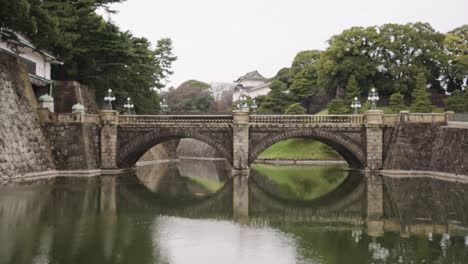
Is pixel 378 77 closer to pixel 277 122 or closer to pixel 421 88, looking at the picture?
pixel 421 88

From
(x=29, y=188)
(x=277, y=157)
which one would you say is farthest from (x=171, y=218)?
(x=277, y=157)

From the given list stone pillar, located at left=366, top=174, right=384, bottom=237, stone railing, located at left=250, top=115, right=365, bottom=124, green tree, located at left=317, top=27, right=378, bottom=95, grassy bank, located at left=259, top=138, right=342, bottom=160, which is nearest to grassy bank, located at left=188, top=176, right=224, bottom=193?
stone railing, located at left=250, top=115, right=365, bottom=124

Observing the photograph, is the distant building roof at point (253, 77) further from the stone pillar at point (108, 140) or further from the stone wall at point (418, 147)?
the stone wall at point (418, 147)

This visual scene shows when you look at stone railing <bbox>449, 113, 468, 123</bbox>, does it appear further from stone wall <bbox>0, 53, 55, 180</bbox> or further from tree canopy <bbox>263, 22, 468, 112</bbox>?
stone wall <bbox>0, 53, 55, 180</bbox>

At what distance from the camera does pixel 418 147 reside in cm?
3956

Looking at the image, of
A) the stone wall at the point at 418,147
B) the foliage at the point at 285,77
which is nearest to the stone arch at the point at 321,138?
the stone wall at the point at 418,147

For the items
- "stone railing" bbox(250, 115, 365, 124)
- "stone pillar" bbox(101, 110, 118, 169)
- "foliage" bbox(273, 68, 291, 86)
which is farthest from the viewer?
"foliage" bbox(273, 68, 291, 86)

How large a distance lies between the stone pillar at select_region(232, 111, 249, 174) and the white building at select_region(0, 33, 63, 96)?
16.1m

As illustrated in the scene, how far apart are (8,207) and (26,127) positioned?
14542 millimetres

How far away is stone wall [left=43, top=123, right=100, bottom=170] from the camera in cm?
3866

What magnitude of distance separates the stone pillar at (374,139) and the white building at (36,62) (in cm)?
2613

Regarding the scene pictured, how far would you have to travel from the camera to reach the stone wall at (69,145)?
1522 inches

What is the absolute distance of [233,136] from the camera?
41281 mm

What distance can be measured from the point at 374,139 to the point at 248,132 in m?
10.0
